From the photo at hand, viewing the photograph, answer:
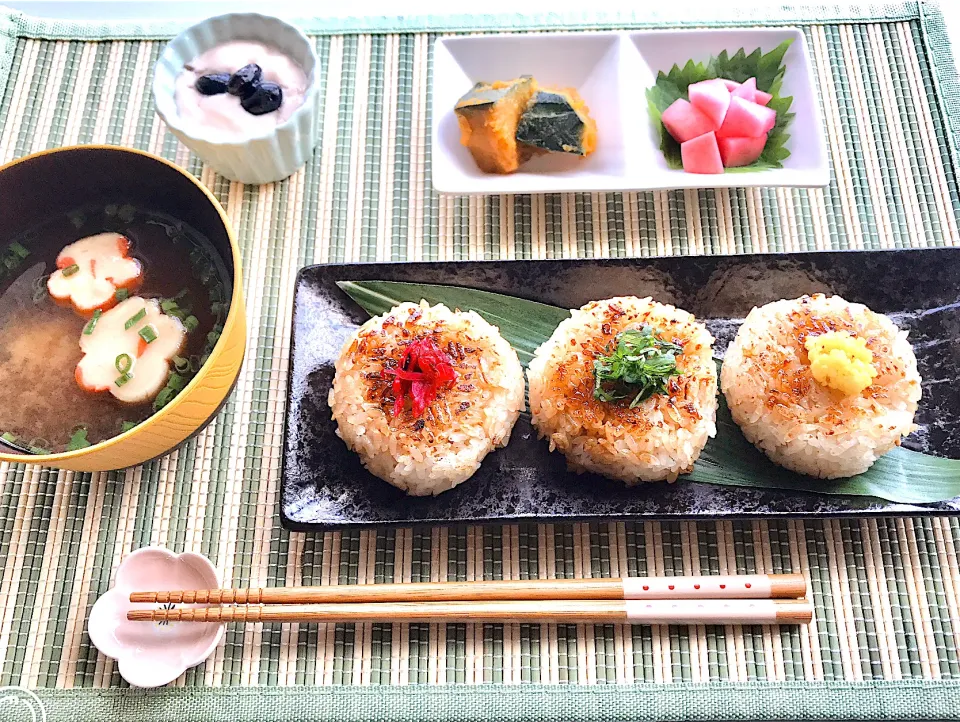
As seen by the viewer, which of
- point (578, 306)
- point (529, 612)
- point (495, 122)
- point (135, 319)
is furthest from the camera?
→ point (495, 122)

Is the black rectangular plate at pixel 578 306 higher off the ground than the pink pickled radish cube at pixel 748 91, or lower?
lower

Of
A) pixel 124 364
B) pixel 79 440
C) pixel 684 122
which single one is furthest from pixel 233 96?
pixel 684 122

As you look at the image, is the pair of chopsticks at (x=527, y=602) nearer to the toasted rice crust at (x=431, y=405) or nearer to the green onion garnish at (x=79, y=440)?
the toasted rice crust at (x=431, y=405)

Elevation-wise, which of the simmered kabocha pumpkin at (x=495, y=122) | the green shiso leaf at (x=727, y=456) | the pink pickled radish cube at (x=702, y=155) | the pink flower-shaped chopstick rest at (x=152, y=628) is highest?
the simmered kabocha pumpkin at (x=495, y=122)

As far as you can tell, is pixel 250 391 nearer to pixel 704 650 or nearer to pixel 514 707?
pixel 514 707

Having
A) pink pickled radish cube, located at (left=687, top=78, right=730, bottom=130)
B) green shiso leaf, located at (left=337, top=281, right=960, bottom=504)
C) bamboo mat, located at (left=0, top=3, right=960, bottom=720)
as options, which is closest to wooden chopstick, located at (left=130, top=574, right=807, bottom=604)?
bamboo mat, located at (left=0, top=3, right=960, bottom=720)

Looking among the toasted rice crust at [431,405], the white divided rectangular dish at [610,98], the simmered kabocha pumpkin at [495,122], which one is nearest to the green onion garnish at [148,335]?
the toasted rice crust at [431,405]

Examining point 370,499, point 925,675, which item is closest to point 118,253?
point 370,499

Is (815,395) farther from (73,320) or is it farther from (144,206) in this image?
(73,320)
